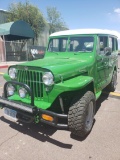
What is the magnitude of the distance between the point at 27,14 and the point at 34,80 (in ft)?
73.1

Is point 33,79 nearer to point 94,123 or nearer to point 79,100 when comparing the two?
point 79,100

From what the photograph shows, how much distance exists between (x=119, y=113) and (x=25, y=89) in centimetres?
265

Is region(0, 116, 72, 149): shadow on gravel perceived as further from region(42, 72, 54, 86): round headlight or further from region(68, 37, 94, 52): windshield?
region(68, 37, 94, 52): windshield

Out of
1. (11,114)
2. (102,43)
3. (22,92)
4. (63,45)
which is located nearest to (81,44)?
(63,45)

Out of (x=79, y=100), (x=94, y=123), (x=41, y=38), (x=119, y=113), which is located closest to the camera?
(x=79, y=100)

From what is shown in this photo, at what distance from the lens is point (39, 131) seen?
390cm

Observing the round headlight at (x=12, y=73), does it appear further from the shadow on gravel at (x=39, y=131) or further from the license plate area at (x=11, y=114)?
the shadow on gravel at (x=39, y=131)

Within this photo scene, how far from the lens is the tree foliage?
2361 centimetres

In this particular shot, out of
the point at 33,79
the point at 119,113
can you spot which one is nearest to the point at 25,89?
the point at 33,79

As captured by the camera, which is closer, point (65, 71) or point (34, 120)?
point (34, 120)

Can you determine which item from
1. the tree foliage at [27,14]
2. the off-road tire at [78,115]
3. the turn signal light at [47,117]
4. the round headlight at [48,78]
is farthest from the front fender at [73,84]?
the tree foliage at [27,14]

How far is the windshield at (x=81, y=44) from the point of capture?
4609 mm

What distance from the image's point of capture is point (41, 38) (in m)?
26.5

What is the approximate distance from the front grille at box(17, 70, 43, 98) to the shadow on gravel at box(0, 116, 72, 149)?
81 cm
